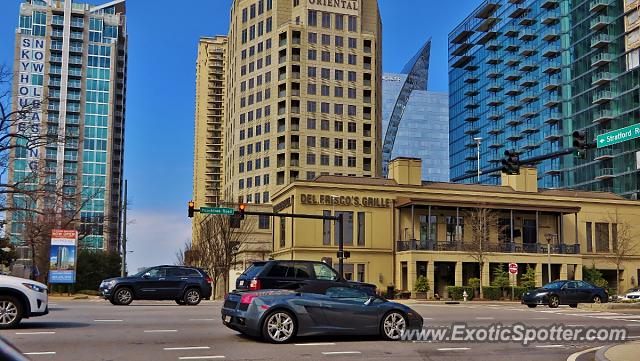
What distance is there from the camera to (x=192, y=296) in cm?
2652

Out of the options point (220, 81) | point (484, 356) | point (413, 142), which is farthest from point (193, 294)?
point (413, 142)

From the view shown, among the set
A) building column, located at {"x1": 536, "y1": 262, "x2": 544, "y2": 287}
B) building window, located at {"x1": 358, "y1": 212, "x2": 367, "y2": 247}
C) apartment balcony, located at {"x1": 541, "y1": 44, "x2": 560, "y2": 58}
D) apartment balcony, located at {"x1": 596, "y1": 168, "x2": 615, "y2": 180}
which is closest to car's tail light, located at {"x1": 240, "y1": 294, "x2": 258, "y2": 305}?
building window, located at {"x1": 358, "y1": 212, "x2": 367, "y2": 247}

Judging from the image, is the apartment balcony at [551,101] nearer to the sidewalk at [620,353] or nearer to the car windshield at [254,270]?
the car windshield at [254,270]

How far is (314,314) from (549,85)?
10432cm

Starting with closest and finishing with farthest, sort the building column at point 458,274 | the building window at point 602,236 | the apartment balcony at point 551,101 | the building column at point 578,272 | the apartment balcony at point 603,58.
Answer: the building column at point 458,274 → the building column at point 578,272 → the building window at point 602,236 → the apartment balcony at point 603,58 → the apartment balcony at point 551,101

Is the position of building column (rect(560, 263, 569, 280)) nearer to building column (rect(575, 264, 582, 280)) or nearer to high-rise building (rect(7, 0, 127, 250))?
building column (rect(575, 264, 582, 280))

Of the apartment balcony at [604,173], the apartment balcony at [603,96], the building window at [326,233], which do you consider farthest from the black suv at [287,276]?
the apartment balcony at [603,96]

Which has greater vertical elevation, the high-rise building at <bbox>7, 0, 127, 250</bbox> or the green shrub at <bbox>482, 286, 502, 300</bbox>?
the high-rise building at <bbox>7, 0, 127, 250</bbox>

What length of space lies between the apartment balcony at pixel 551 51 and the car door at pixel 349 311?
104 m

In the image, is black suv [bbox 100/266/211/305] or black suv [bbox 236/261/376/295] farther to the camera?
black suv [bbox 100/266/211/305]

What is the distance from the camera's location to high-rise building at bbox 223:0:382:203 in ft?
346

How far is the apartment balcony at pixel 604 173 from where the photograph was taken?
9512 cm

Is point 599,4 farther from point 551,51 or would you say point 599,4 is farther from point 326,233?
point 326,233

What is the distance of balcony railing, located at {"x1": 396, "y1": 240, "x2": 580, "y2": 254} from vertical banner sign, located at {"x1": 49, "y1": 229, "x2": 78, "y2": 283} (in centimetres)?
2758
